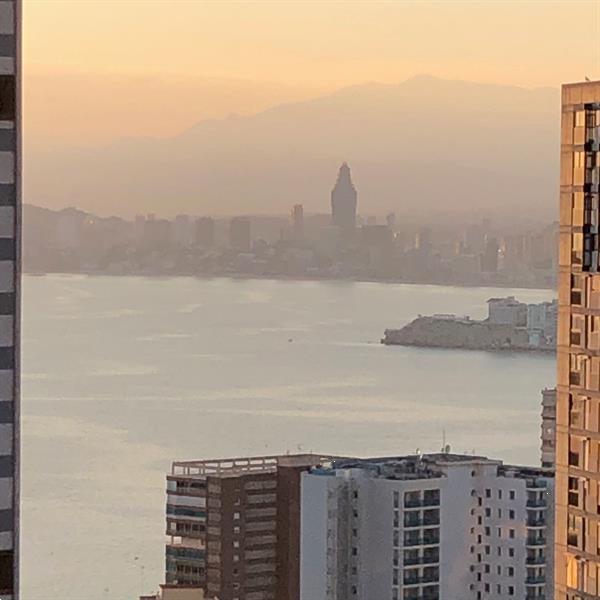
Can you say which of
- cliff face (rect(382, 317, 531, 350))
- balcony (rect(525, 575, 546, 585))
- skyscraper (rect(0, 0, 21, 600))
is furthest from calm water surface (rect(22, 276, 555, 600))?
skyscraper (rect(0, 0, 21, 600))

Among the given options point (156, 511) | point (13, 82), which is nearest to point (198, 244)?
point (156, 511)

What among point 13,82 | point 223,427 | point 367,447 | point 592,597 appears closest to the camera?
point 13,82

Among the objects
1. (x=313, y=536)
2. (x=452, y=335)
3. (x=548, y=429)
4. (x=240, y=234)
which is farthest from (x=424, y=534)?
(x=452, y=335)

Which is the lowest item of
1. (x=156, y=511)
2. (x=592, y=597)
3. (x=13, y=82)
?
(x=156, y=511)

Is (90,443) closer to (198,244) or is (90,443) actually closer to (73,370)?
(198,244)

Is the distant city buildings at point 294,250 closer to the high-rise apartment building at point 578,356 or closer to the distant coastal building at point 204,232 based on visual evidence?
the distant coastal building at point 204,232

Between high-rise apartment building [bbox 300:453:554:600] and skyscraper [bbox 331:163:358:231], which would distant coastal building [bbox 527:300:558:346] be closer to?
skyscraper [bbox 331:163:358:231]

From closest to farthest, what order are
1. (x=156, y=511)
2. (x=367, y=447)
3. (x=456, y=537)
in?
(x=456, y=537)
(x=156, y=511)
(x=367, y=447)
